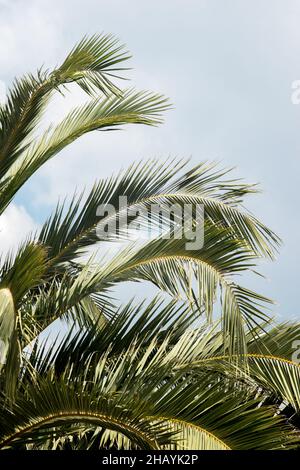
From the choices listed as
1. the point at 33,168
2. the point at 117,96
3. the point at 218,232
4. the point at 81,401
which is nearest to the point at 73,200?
the point at 33,168

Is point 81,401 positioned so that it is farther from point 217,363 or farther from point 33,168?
point 33,168

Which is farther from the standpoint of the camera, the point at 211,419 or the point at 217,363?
the point at 217,363

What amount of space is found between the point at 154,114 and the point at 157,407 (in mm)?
2988

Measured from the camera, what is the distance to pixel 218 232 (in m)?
5.69

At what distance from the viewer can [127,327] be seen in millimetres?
6320

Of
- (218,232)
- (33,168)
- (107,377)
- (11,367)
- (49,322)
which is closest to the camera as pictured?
(11,367)

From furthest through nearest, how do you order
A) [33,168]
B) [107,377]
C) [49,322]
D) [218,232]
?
[33,168]
[49,322]
[218,232]
[107,377]

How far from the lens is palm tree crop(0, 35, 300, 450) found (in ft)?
16.1

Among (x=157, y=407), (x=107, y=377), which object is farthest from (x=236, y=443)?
(x=107, y=377)

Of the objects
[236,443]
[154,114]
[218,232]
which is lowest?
[236,443]

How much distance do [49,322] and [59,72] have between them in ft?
6.84

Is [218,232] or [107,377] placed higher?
[218,232]

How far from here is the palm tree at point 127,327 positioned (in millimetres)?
4895

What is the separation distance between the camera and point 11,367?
465 centimetres
